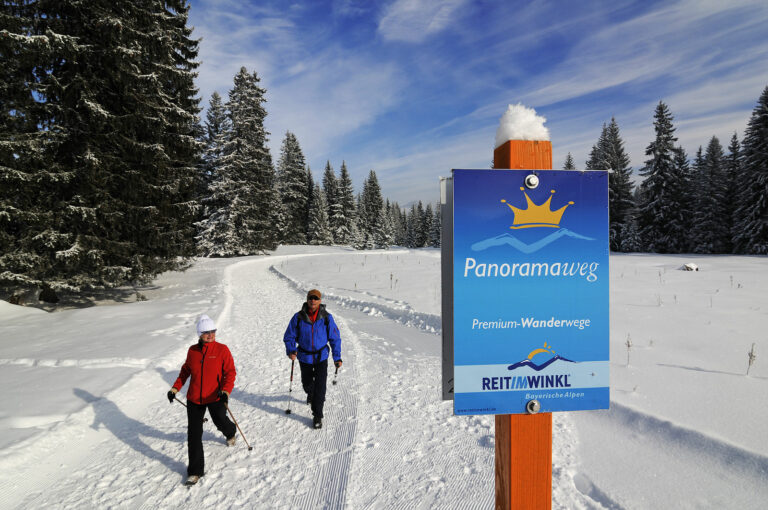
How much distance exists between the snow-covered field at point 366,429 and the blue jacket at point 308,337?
0.96 m

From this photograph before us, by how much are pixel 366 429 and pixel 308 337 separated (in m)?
1.51

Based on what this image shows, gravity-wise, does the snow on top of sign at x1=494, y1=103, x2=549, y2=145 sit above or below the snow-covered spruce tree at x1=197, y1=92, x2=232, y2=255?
below

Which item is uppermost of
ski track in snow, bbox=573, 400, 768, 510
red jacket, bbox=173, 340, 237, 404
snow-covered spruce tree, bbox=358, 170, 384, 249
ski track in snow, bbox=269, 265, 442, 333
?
snow-covered spruce tree, bbox=358, 170, 384, 249

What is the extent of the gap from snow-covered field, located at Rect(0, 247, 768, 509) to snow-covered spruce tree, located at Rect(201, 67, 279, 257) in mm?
26432

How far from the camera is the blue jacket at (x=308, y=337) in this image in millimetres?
5227

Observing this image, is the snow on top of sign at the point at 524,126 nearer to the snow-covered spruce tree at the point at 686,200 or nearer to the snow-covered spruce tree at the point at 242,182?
the snow-covered spruce tree at the point at 242,182

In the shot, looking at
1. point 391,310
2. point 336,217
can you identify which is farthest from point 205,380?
point 336,217

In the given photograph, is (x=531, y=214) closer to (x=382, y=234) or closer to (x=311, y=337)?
(x=311, y=337)

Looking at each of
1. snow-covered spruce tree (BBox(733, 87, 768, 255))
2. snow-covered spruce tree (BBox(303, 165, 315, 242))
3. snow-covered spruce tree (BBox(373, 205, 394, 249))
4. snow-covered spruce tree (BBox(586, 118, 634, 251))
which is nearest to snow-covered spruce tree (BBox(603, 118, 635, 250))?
snow-covered spruce tree (BBox(586, 118, 634, 251))

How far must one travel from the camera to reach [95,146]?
11219mm

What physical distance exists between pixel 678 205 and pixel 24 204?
46247mm

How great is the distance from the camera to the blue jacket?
5227 millimetres

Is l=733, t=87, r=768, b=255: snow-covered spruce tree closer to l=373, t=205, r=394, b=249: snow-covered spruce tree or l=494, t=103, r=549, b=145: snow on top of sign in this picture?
l=494, t=103, r=549, b=145: snow on top of sign

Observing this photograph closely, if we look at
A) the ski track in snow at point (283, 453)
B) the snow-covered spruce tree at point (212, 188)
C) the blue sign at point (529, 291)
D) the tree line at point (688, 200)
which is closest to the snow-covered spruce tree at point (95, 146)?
the ski track in snow at point (283, 453)
